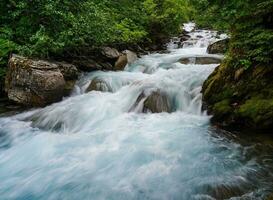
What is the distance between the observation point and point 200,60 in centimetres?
1174

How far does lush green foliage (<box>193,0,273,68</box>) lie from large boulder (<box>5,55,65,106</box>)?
4791mm

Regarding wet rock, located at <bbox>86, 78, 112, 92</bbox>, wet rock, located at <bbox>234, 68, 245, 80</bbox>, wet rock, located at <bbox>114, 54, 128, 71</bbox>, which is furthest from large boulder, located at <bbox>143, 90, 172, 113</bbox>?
wet rock, located at <bbox>114, 54, 128, 71</bbox>

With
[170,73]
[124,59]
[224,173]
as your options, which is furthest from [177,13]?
[224,173]

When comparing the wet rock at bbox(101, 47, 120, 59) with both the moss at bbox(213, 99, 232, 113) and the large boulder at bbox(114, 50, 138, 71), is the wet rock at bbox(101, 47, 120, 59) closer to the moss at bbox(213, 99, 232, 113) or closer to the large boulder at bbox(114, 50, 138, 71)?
the large boulder at bbox(114, 50, 138, 71)

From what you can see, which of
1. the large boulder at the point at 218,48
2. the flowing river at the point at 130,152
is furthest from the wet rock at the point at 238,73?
the large boulder at the point at 218,48

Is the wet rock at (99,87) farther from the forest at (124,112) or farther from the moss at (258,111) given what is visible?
the moss at (258,111)

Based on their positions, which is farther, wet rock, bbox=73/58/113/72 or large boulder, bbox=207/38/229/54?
large boulder, bbox=207/38/229/54

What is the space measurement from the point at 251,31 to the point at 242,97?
146 centimetres

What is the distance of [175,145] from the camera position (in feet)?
20.1

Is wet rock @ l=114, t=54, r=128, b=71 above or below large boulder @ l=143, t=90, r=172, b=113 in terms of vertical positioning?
above

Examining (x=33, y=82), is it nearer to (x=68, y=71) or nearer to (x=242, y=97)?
(x=68, y=71)

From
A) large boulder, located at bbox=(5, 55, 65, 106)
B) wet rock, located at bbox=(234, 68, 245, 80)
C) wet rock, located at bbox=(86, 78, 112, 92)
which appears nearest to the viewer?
wet rock, located at bbox=(234, 68, 245, 80)

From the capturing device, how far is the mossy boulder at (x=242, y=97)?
6.16 metres

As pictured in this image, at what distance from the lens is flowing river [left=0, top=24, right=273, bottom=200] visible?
15.6ft
